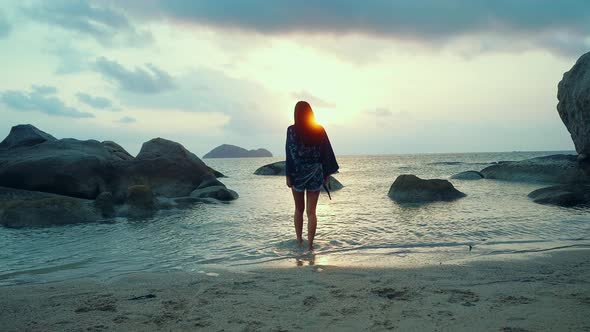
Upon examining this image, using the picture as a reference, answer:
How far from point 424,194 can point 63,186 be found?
11549 mm

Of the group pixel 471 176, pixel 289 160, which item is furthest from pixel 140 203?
pixel 471 176

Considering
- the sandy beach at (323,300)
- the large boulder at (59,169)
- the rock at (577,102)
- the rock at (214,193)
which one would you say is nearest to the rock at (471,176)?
the rock at (577,102)

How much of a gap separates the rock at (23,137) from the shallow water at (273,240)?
8992 millimetres

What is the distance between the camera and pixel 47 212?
31.1 ft

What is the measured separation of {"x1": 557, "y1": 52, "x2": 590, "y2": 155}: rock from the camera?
15.2m

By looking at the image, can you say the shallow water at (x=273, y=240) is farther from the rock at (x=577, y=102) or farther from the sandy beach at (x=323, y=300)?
the rock at (x=577, y=102)

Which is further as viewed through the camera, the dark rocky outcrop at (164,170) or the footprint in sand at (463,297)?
the dark rocky outcrop at (164,170)

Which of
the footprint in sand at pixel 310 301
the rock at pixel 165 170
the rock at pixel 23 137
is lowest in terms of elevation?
the footprint in sand at pixel 310 301

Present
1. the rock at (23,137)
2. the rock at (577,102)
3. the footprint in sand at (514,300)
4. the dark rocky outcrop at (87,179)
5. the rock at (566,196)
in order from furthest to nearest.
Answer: the rock at (23,137) → the rock at (577,102) → the rock at (566,196) → the dark rocky outcrop at (87,179) → the footprint in sand at (514,300)

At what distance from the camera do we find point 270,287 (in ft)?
13.0

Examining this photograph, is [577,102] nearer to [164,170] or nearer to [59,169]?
[164,170]

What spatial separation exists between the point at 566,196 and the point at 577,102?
664cm

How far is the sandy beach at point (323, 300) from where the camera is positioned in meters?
2.94

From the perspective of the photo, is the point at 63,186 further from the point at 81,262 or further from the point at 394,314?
the point at 394,314
